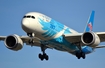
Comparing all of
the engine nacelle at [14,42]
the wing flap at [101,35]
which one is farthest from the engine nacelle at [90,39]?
the engine nacelle at [14,42]

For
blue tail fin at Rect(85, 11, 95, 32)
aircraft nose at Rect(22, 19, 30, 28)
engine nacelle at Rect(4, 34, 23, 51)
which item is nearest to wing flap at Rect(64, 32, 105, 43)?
engine nacelle at Rect(4, 34, 23, 51)

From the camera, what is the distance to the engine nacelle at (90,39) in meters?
32.4

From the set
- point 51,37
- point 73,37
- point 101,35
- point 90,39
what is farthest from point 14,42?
point 101,35

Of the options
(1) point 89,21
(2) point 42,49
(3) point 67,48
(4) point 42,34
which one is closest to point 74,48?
(3) point 67,48

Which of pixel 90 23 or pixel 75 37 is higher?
pixel 90 23

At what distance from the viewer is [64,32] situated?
3581 cm

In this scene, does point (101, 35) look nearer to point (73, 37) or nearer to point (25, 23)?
point (73, 37)

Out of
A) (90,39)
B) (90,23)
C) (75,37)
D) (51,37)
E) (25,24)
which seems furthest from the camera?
(90,23)

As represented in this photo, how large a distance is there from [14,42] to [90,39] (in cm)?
927

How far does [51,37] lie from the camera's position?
33.7 metres

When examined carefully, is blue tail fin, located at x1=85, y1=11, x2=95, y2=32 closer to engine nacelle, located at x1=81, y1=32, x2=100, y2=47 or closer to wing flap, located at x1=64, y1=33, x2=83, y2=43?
wing flap, located at x1=64, y1=33, x2=83, y2=43

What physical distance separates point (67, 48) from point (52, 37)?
385 centimetres

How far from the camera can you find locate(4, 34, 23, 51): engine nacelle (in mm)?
35406

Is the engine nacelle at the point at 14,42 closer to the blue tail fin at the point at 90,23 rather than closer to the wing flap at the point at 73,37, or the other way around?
the wing flap at the point at 73,37
